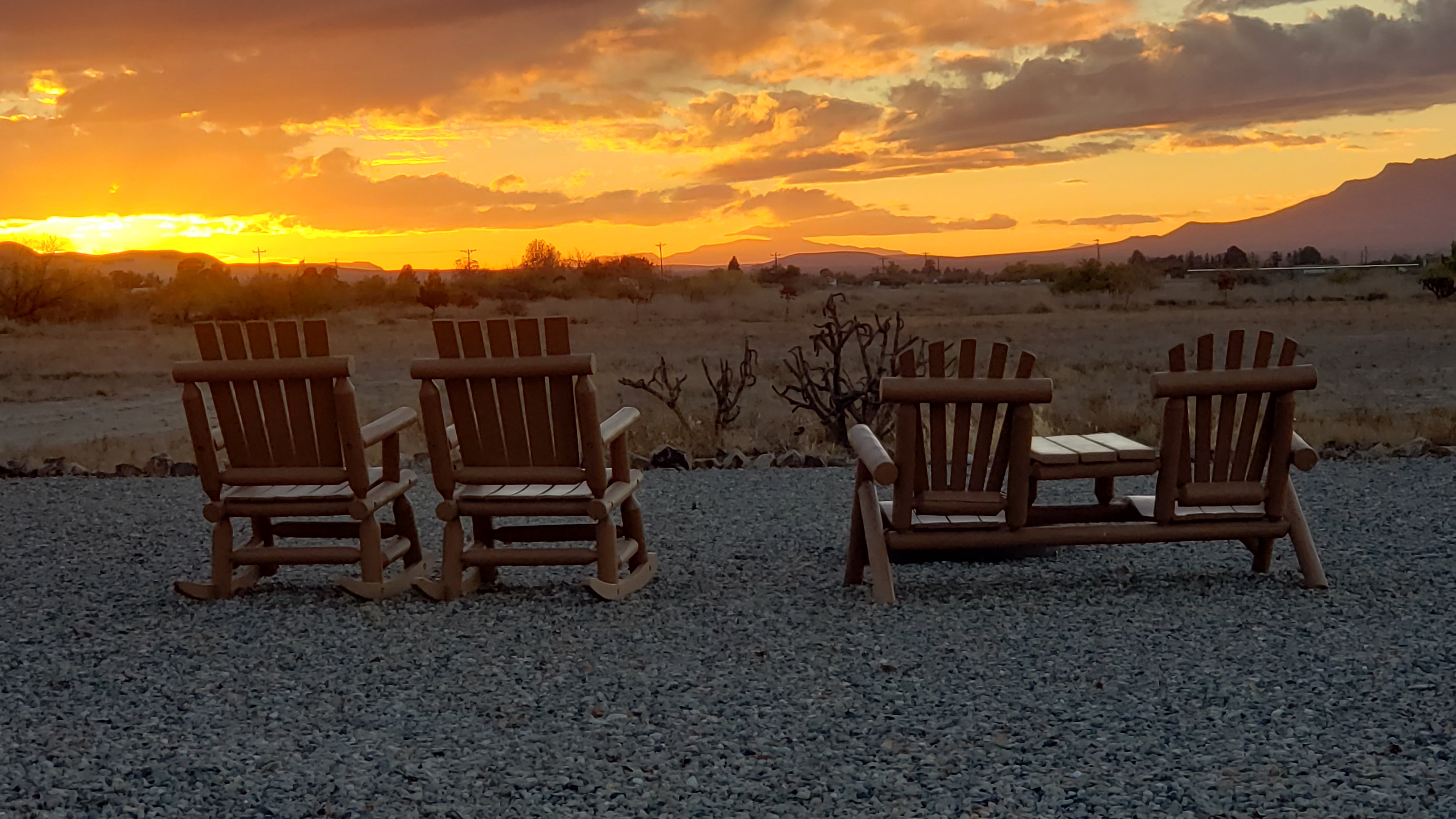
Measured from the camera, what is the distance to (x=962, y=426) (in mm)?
4988

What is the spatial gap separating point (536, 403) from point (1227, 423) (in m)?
2.76

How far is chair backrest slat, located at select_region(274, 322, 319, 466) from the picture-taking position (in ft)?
16.7

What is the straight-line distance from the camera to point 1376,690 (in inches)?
151

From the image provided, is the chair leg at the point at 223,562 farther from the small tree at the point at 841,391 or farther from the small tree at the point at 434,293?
the small tree at the point at 434,293

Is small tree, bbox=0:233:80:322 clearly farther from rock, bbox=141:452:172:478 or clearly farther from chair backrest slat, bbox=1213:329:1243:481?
chair backrest slat, bbox=1213:329:1243:481

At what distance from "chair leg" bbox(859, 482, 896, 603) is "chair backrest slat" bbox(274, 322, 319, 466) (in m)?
2.23

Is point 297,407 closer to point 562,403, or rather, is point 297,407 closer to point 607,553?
point 562,403

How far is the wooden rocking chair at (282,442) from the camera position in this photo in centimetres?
504

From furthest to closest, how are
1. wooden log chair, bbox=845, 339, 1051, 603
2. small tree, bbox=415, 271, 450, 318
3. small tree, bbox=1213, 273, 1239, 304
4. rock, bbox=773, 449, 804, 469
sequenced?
1. small tree, bbox=1213, 273, 1239, 304
2. small tree, bbox=415, 271, 450, 318
3. rock, bbox=773, 449, 804, 469
4. wooden log chair, bbox=845, 339, 1051, 603

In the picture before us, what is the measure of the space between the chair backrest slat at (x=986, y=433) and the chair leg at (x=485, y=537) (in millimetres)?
1995

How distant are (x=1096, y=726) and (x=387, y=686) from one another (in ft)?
7.17

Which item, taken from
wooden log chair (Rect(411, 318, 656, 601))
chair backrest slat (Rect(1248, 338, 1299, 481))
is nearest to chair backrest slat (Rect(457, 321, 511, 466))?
wooden log chair (Rect(411, 318, 656, 601))

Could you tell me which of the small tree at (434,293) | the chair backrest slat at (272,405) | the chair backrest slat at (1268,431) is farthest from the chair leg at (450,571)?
the small tree at (434,293)

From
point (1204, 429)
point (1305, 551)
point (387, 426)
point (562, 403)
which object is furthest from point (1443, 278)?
point (387, 426)
